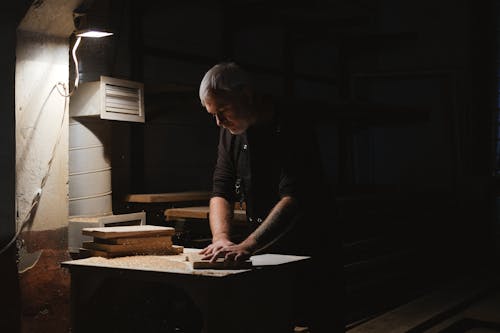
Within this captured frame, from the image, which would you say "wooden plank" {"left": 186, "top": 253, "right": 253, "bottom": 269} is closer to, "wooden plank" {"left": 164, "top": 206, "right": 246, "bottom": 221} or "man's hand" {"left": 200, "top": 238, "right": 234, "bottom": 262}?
"man's hand" {"left": 200, "top": 238, "right": 234, "bottom": 262}

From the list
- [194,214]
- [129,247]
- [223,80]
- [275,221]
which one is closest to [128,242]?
[129,247]

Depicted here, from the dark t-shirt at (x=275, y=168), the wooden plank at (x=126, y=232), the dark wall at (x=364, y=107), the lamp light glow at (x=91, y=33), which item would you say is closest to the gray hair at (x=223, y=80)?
the dark t-shirt at (x=275, y=168)

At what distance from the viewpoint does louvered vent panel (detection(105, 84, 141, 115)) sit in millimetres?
6055

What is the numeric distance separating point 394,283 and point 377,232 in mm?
715

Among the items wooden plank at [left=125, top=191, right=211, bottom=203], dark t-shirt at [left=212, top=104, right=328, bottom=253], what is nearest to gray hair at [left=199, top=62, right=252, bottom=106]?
dark t-shirt at [left=212, top=104, right=328, bottom=253]

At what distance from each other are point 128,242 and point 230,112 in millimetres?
970

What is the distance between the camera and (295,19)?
898cm

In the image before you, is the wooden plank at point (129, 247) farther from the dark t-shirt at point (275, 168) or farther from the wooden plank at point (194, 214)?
the wooden plank at point (194, 214)

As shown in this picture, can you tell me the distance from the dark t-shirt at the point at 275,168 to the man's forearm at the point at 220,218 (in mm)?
55

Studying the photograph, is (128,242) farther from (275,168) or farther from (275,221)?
(275,168)

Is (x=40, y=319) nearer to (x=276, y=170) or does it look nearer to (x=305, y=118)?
(x=276, y=170)

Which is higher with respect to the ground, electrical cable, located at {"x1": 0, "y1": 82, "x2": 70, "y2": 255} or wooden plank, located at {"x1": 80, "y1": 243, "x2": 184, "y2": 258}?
electrical cable, located at {"x1": 0, "y1": 82, "x2": 70, "y2": 255}

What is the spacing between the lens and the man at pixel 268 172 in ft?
13.1

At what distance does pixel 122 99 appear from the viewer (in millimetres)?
6219
